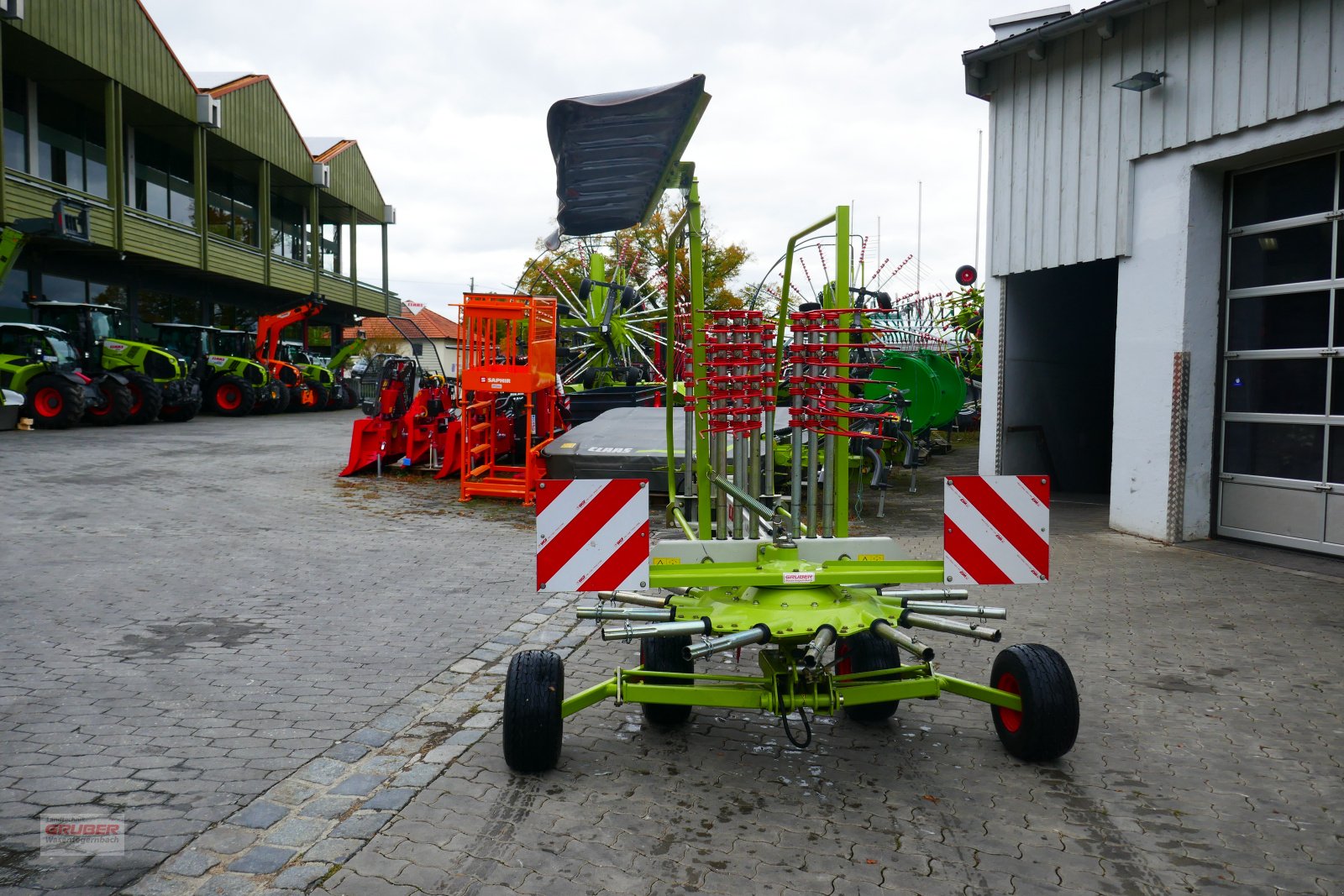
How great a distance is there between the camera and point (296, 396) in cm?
3061

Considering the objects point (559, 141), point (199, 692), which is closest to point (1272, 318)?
point (559, 141)

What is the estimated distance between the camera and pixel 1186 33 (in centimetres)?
916

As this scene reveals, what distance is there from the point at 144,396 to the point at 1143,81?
20.2 metres

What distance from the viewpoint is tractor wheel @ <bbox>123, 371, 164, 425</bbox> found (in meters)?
21.9

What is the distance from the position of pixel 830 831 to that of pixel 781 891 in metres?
0.47

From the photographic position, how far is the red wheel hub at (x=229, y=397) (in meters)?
27.5

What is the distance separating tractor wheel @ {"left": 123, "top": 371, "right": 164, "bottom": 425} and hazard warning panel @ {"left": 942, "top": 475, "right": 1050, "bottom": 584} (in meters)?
21.7

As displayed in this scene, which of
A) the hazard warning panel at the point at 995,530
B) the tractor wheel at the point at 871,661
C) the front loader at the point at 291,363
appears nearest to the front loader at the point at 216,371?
the front loader at the point at 291,363

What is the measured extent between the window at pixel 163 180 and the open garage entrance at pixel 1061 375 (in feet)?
83.4

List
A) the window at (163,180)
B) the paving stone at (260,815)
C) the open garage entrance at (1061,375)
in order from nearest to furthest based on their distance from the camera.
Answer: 1. the paving stone at (260,815)
2. the open garage entrance at (1061,375)
3. the window at (163,180)

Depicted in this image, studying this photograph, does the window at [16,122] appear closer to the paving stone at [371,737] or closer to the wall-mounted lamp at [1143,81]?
the wall-mounted lamp at [1143,81]

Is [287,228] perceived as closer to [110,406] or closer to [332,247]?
[332,247]

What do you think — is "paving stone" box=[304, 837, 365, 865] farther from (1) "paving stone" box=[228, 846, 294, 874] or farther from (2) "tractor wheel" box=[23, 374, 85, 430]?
(2) "tractor wheel" box=[23, 374, 85, 430]

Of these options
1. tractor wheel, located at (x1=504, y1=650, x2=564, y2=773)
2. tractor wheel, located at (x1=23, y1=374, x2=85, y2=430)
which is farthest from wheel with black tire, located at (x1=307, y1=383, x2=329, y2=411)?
tractor wheel, located at (x1=504, y1=650, x2=564, y2=773)
